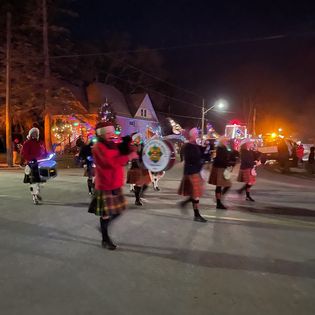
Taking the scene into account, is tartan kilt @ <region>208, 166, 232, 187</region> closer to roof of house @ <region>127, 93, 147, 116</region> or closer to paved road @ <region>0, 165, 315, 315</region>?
paved road @ <region>0, 165, 315, 315</region>

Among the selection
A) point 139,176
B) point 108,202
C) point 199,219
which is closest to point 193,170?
point 199,219

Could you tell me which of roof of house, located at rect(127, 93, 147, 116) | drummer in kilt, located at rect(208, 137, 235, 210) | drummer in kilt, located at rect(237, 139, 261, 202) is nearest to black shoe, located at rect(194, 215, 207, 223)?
drummer in kilt, located at rect(208, 137, 235, 210)

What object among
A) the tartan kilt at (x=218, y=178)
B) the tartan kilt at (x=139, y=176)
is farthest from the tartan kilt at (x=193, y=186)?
the tartan kilt at (x=139, y=176)

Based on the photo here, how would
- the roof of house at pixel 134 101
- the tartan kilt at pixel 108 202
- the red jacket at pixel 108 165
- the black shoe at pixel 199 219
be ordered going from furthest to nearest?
the roof of house at pixel 134 101 → the black shoe at pixel 199 219 → the tartan kilt at pixel 108 202 → the red jacket at pixel 108 165

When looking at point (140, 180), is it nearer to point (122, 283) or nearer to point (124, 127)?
point (122, 283)

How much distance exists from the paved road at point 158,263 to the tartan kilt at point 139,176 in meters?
1.03

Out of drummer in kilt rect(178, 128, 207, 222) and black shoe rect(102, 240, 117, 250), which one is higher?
drummer in kilt rect(178, 128, 207, 222)

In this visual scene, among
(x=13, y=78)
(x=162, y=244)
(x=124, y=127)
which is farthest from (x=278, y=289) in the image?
(x=124, y=127)

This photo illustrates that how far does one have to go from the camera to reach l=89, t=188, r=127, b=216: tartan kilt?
265 inches

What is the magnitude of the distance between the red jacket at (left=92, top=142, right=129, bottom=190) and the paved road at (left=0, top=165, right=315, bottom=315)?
3.21ft

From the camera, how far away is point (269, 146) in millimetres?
34531

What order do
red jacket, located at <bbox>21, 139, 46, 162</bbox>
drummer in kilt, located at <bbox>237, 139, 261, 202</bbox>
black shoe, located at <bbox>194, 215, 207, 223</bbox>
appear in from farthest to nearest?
Result: drummer in kilt, located at <bbox>237, 139, 261, 202</bbox>, red jacket, located at <bbox>21, 139, 46, 162</bbox>, black shoe, located at <bbox>194, 215, 207, 223</bbox>

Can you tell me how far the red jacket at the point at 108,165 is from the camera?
661 cm

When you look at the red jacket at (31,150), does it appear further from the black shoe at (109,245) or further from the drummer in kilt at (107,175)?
the black shoe at (109,245)
